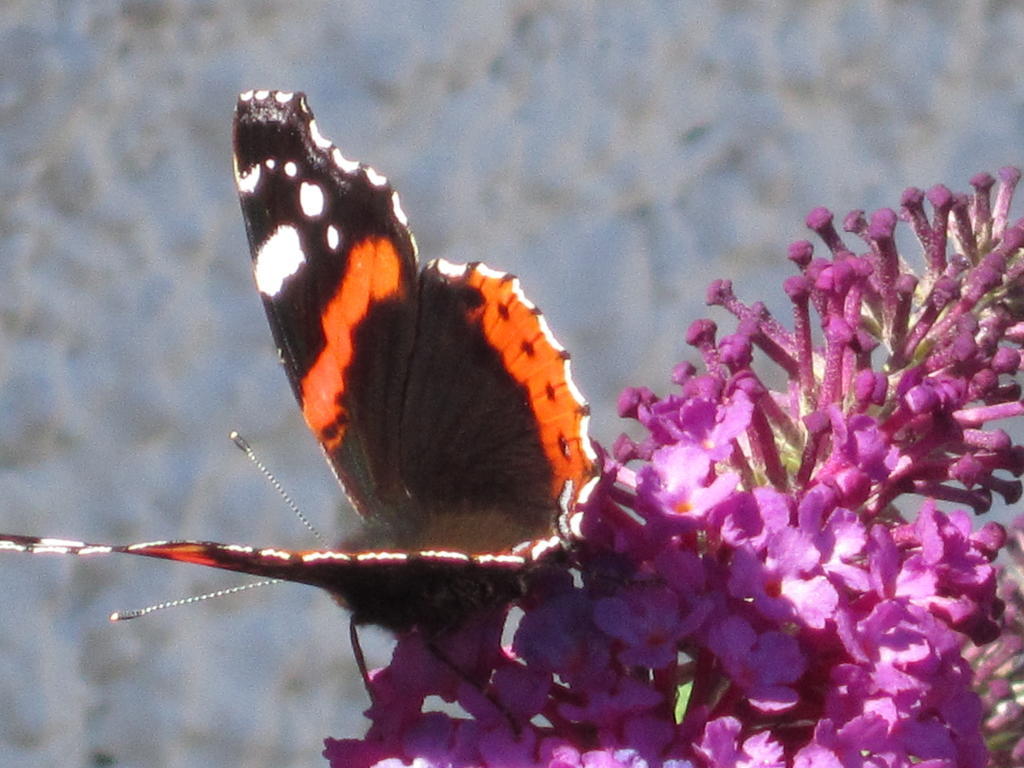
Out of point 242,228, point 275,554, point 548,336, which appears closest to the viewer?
point 275,554

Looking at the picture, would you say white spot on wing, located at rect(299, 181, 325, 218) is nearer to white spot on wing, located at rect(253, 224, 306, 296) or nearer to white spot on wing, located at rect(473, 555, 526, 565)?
white spot on wing, located at rect(253, 224, 306, 296)

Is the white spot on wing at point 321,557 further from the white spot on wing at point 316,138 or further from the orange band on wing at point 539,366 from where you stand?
the white spot on wing at point 316,138

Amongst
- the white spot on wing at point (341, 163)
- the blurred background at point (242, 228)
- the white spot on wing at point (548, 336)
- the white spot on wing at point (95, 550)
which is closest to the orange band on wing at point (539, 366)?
the white spot on wing at point (548, 336)

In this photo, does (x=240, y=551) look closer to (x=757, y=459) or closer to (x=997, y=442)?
(x=757, y=459)

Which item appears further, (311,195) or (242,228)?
(242,228)

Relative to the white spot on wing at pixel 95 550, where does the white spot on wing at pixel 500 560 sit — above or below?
below

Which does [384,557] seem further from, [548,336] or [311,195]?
[311,195]

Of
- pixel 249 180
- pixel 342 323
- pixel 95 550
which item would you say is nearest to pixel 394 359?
pixel 342 323
